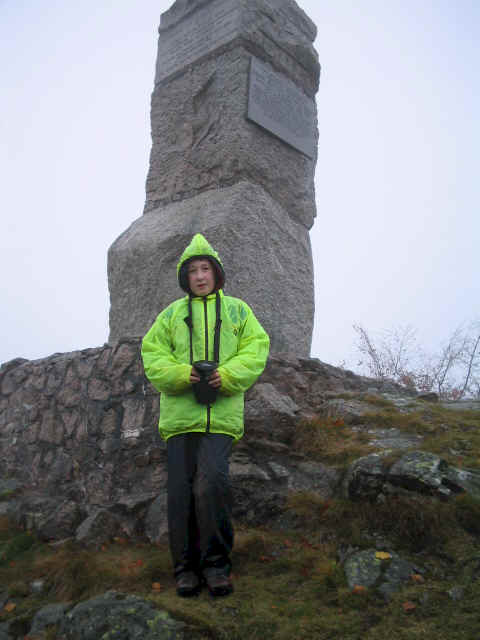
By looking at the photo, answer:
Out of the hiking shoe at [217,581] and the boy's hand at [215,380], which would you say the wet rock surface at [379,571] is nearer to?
the hiking shoe at [217,581]

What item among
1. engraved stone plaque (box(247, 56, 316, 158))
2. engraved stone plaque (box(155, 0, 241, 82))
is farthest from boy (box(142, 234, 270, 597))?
engraved stone plaque (box(155, 0, 241, 82))

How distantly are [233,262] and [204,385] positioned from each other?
79.5 inches

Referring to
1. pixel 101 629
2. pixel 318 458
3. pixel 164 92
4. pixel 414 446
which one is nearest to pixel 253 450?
pixel 318 458

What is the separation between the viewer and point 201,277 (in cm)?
287

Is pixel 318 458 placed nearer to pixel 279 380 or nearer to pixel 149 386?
pixel 279 380

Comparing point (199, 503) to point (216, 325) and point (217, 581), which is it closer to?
point (217, 581)

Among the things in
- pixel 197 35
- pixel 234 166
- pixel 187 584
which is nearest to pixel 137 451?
pixel 187 584

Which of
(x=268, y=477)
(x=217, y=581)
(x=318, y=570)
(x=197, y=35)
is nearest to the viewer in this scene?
(x=217, y=581)

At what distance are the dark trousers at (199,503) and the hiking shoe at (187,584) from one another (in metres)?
0.03

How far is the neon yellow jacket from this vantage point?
2494 millimetres

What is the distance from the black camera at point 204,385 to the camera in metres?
2.46

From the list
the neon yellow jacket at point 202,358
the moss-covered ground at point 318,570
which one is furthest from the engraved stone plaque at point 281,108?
the moss-covered ground at point 318,570

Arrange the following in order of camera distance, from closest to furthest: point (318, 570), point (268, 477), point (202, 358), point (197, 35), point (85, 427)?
point (318, 570) → point (202, 358) → point (268, 477) → point (85, 427) → point (197, 35)

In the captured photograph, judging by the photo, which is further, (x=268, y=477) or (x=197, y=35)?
(x=197, y=35)
